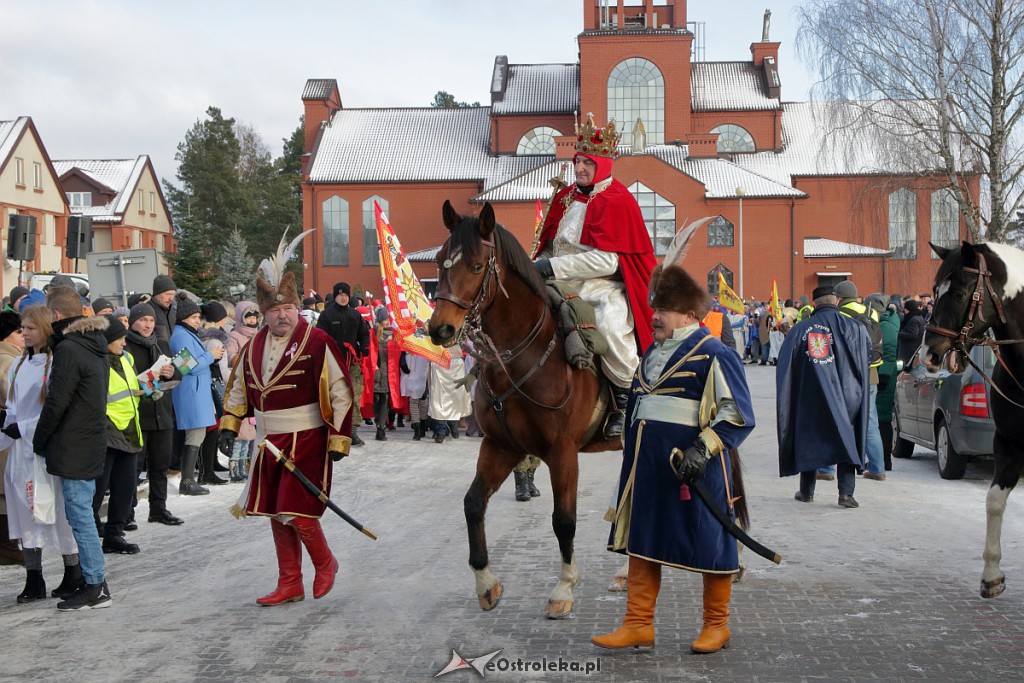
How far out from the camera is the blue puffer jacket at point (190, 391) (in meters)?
11.4

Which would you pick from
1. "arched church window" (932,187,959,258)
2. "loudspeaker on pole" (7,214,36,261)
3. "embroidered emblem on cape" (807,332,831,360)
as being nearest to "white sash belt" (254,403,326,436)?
"embroidered emblem on cape" (807,332,831,360)

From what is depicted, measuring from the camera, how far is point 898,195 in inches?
1314

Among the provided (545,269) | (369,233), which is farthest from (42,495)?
(369,233)

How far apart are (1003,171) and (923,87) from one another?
3.37 metres

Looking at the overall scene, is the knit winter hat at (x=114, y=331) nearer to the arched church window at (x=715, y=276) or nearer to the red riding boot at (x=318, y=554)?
the red riding boot at (x=318, y=554)

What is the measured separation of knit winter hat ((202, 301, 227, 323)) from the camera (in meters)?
12.9

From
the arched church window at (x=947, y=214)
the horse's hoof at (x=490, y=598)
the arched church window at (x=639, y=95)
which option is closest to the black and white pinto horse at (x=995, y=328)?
the horse's hoof at (x=490, y=598)

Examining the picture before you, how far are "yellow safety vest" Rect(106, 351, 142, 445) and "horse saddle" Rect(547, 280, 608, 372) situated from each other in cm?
365

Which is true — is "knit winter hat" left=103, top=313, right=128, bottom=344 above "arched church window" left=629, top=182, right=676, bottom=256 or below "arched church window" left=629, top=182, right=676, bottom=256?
below

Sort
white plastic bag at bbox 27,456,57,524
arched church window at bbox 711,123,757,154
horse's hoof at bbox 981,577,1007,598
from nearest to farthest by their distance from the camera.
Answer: horse's hoof at bbox 981,577,1007,598, white plastic bag at bbox 27,456,57,524, arched church window at bbox 711,123,757,154

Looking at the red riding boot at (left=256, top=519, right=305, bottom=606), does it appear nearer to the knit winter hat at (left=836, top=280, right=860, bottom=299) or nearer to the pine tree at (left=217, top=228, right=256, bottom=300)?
the knit winter hat at (left=836, top=280, right=860, bottom=299)

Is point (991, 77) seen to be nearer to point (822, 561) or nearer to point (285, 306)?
point (822, 561)

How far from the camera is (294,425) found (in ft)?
23.4

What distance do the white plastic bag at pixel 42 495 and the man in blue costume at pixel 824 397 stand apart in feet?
22.5
